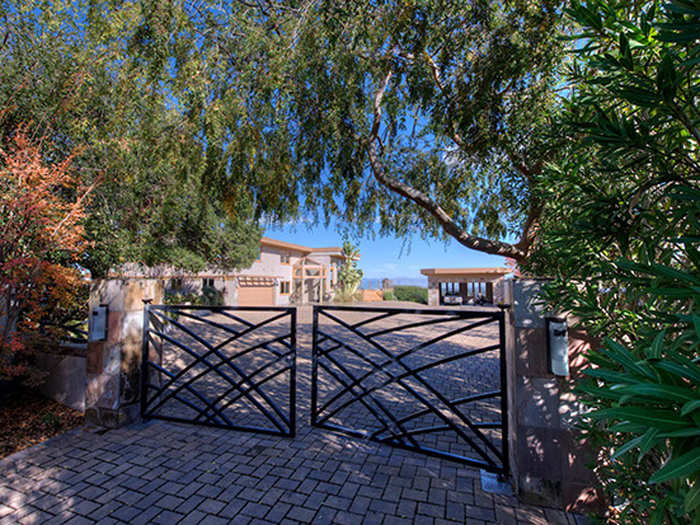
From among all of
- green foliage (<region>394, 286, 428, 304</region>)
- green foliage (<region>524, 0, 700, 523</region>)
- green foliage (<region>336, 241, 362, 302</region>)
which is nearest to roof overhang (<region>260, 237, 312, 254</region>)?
green foliage (<region>336, 241, 362, 302</region>)

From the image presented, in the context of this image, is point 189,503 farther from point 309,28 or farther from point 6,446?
point 309,28

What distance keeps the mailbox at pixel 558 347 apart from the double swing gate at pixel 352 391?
0.44m

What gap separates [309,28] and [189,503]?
16.4ft

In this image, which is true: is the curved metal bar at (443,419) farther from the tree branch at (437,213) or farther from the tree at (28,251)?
the tree at (28,251)

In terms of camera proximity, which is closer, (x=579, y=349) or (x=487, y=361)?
(x=579, y=349)

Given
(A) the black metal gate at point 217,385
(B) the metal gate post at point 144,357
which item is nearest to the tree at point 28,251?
(B) the metal gate post at point 144,357

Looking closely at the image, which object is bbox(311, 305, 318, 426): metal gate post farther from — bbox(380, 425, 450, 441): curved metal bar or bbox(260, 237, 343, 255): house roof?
bbox(260, 237, 343, 255): house roof

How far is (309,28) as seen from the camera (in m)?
4.08

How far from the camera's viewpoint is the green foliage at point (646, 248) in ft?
2.28

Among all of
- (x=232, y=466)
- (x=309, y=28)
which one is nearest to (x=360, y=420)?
(x=232, y=466)

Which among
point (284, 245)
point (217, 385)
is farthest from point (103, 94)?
point (284, 245)

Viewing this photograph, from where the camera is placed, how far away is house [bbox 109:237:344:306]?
613 inches

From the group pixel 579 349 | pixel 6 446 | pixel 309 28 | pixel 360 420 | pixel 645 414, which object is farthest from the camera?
pixel 309 28

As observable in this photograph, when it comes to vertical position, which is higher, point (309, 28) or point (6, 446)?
point (309, 28)
